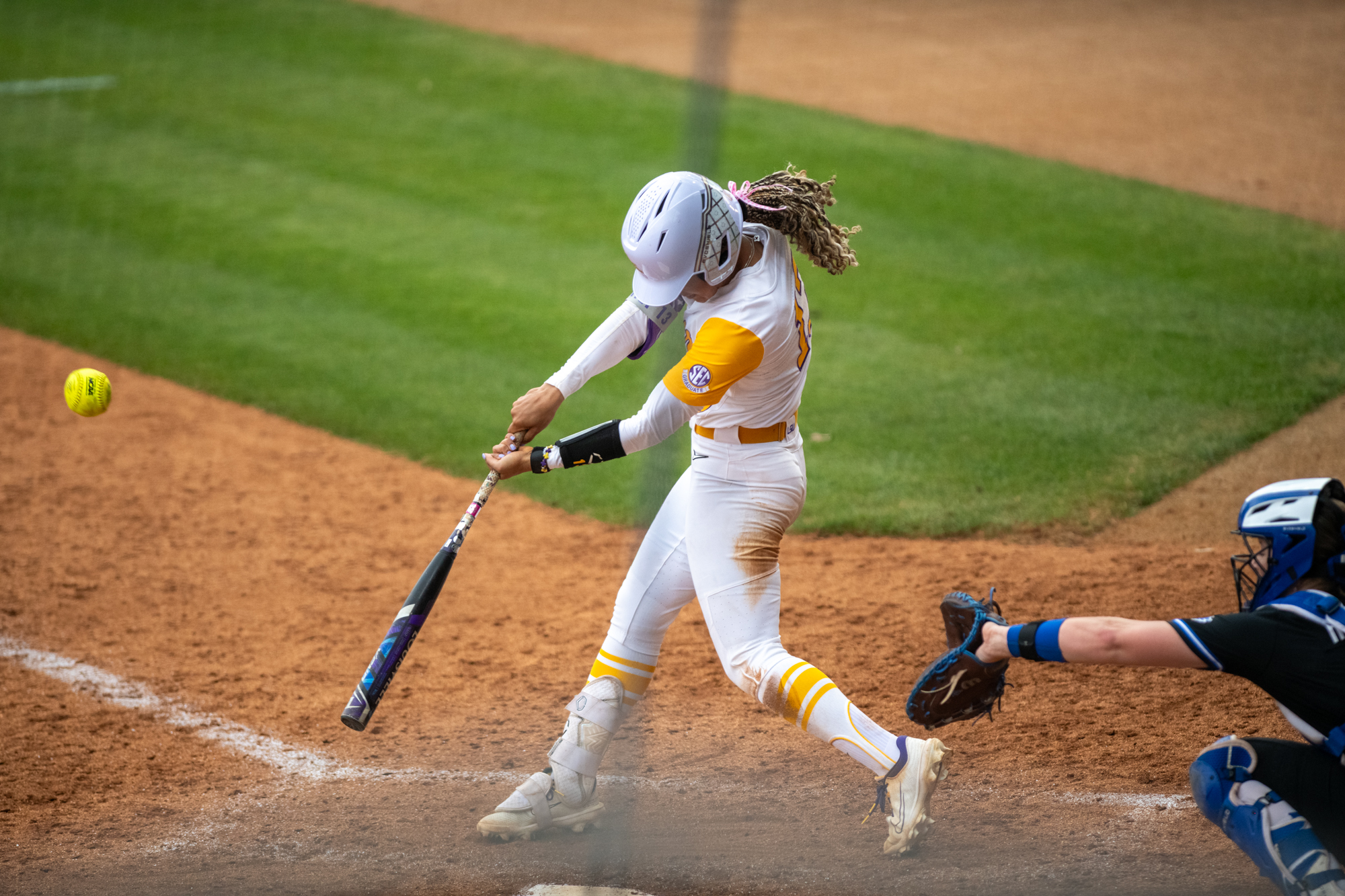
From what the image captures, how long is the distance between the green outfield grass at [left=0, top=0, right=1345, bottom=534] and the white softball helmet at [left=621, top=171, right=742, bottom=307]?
2.88 metres

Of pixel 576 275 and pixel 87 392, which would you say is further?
pixel 576 275

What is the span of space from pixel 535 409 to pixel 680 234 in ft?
2.34

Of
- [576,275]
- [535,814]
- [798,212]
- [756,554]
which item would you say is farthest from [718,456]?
[576,275]

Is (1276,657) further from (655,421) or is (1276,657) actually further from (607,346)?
(607,346)

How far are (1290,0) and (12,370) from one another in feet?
43.3

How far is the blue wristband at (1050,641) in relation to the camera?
9.73ft

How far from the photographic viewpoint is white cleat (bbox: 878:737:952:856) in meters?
3.50

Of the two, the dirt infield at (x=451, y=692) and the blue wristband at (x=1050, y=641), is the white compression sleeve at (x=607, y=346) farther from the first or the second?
the blue wristband at (x=1050, y=641)

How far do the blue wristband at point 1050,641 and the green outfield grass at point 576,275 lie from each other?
10.1 ft

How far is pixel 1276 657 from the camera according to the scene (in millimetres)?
2803

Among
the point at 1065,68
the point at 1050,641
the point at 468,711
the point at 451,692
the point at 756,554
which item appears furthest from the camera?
the point at 1065,68

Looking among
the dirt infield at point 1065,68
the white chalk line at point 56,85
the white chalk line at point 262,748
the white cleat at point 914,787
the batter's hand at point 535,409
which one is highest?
the dirt infield at point 1065,68

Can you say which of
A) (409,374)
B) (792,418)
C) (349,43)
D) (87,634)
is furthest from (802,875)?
(349,43)

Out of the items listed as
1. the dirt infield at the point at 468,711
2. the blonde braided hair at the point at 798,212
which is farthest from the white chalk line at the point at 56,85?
the blonde braided hair at the point at 798,212
